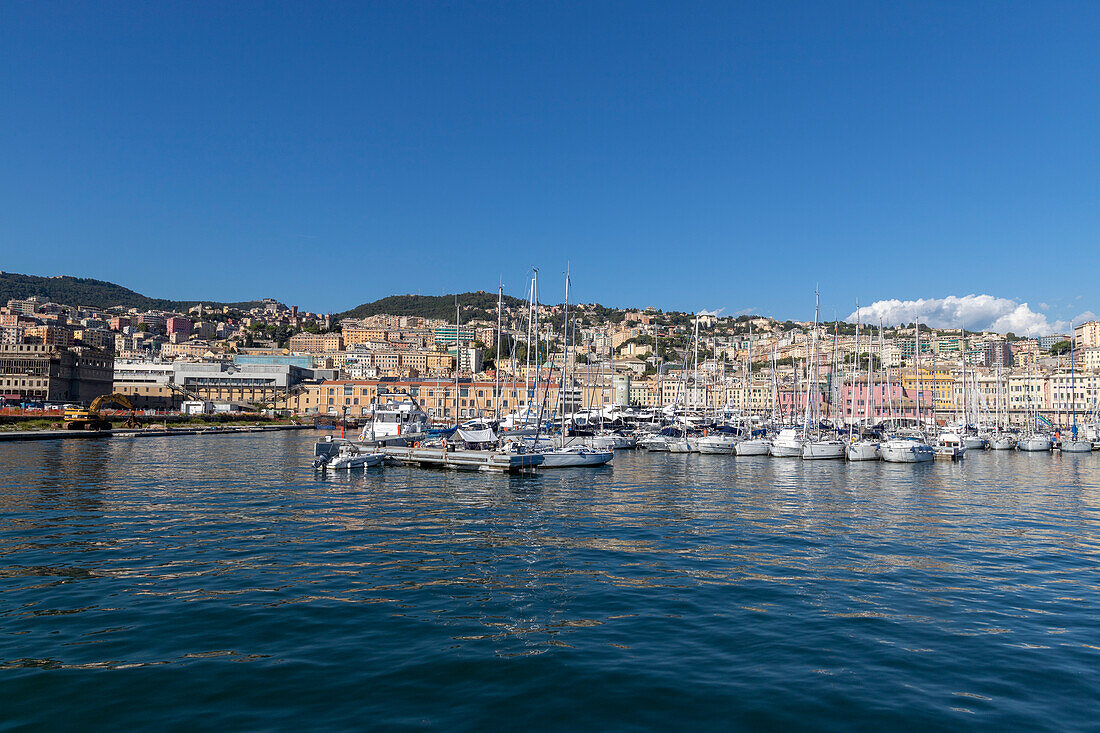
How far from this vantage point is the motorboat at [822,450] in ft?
157

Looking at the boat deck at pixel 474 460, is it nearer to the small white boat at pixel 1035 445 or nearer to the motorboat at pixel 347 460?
the motorboat at pixel 347 460

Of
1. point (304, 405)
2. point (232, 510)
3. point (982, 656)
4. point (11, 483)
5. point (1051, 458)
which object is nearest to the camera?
point (982, 656)

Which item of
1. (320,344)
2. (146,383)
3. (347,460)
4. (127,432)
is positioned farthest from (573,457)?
(320,344)

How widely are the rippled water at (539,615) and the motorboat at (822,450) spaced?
23.6 meters

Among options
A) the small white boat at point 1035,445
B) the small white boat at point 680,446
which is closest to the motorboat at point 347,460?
the small white boat at point 680,446

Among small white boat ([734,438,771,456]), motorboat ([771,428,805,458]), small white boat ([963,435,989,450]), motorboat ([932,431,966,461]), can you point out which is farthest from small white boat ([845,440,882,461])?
small white boat ([963,435,989,450])

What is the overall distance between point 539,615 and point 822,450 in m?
41.1

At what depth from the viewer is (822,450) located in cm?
4794

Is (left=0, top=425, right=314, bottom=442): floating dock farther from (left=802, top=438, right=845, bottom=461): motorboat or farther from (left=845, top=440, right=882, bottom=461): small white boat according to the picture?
(left=845, top=440, right=882, bottom=461): small white boat

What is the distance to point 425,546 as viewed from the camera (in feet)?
54.1

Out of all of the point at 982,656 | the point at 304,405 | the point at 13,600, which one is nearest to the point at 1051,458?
the point at 982,656

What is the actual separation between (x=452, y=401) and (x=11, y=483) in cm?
7792

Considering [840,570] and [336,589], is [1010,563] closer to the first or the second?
[840,570]

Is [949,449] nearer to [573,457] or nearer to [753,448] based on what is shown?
[753,448]
